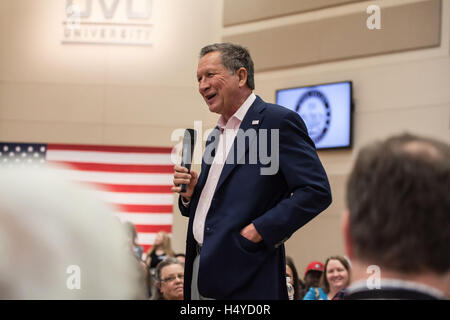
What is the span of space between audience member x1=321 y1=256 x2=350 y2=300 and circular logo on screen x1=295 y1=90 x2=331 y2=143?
2407 millimetres

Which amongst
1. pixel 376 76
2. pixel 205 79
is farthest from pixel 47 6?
pixel 205 79

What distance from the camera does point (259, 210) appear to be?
220 cm

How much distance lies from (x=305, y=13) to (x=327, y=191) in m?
5.54

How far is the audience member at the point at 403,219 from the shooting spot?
71cm

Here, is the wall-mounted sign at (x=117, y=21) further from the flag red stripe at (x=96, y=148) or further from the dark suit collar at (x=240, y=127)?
the dark suit collar at (x=240, y=127)

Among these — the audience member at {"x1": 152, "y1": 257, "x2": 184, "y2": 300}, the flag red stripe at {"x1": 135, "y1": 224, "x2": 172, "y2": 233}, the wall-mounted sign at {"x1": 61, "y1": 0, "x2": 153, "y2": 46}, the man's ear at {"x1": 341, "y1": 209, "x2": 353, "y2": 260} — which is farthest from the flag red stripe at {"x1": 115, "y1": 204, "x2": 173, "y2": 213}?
the man's ear at {"x1": 341, "y1": 209, "x2": 353, "y2": 260}

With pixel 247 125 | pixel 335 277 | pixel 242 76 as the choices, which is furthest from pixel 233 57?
pixel 335 277

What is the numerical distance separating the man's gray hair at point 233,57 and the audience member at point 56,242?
1831mm

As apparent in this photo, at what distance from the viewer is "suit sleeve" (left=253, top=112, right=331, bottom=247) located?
2.08 meters

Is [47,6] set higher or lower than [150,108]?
higher

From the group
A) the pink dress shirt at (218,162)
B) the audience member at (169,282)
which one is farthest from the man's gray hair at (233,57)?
the audience member at (169,282)

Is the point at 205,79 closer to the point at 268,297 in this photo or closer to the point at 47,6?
the point at 268,297
